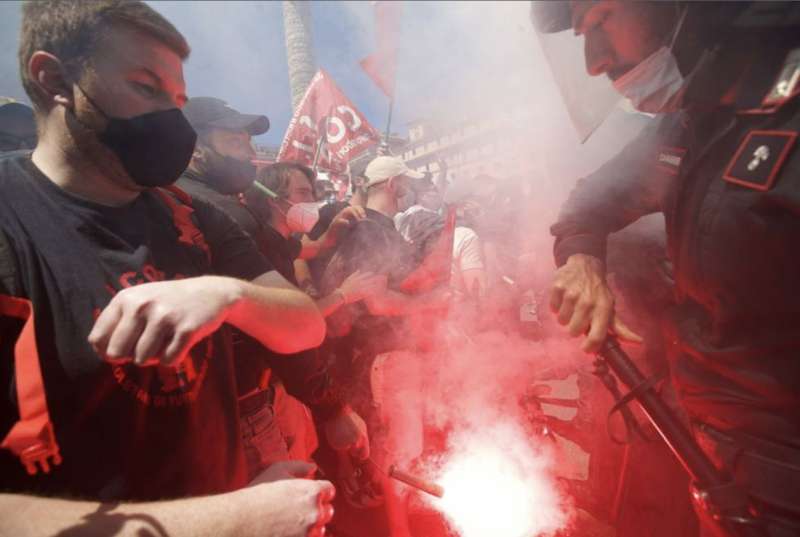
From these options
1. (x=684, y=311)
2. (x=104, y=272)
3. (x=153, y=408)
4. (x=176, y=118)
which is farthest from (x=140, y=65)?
(x=684, y=311)

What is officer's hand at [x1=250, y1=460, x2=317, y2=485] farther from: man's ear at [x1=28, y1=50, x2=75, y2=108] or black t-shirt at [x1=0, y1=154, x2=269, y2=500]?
man's ear at [x1=28, y1=50, x2=75, y2=108]

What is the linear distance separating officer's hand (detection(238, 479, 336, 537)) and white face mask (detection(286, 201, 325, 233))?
3694mm

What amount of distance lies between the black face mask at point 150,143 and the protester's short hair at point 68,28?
0.17 meters

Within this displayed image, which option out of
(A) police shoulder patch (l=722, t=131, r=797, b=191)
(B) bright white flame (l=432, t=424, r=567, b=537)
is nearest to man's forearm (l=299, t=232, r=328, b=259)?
(B) bright white flame (l=432, t=424, r=567, b=537)

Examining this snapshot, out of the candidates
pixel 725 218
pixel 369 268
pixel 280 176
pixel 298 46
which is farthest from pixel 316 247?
pixel 298 46

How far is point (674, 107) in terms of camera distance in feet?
6.07

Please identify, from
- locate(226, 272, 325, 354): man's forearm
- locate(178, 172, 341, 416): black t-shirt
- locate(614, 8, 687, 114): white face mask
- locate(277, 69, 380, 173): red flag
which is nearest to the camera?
locate(226, 272, 325, 354): man's forearm

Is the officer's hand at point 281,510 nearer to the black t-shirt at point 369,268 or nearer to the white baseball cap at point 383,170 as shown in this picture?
the black t-shirt at point 369,268

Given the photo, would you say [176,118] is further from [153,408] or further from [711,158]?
[711,158]

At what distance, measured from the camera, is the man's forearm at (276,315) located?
1252 mm

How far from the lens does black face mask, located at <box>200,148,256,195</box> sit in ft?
9.92

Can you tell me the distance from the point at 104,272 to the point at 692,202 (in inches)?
94.4

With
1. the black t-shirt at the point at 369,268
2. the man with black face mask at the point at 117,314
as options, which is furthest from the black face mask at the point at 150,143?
the black t-shirt at the point at 369,268

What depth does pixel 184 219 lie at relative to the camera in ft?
5.13
